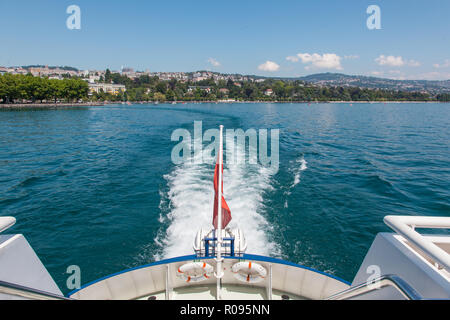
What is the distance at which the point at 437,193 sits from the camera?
10773 millimetres

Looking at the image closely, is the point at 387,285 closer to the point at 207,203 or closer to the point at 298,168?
the point at 207,203

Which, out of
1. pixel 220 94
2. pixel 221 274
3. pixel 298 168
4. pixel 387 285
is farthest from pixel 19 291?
pixel 220 94

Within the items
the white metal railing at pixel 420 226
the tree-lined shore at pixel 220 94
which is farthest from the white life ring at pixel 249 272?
the tree-lined shore at pixel 220 94

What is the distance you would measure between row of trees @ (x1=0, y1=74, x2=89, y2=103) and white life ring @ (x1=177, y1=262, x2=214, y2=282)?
84.0 m

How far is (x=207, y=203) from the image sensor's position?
950 centimetres

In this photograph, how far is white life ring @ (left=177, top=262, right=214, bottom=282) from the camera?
3760 millimetres

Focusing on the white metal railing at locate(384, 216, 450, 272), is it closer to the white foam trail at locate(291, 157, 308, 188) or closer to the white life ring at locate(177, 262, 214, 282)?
the white life ring at locate(177, 262, 214, 282)

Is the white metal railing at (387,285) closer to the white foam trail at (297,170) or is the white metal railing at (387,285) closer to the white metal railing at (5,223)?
the white metal railing at (5,223)

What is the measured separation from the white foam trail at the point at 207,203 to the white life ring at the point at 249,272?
2873mm

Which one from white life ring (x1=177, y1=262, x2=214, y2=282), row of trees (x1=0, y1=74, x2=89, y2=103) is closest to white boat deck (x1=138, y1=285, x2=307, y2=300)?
white life ring (x1=177, y1=262, x2=214, y2=282)

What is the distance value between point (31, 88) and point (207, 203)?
82.0m

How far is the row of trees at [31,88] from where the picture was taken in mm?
63844

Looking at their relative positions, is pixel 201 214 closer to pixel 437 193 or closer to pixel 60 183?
pixel 60 183
